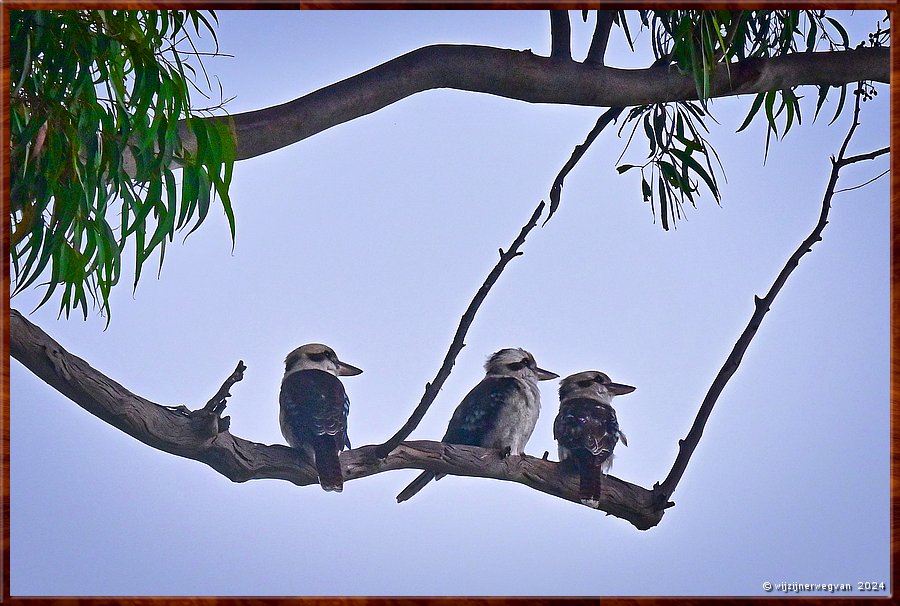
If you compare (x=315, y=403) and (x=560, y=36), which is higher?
(x=560, y=36)

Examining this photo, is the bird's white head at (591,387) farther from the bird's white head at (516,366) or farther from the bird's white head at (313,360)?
the bird's white head at (313,360)

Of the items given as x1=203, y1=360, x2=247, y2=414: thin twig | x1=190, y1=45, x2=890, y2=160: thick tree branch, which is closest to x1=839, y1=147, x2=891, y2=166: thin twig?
x1=190, y1=45, x2=890, y2=160: thick tree branch

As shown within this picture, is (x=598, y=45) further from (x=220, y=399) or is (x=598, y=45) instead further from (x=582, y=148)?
(x=220, y=399)

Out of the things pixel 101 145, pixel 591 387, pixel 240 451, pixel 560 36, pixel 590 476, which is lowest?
pixel 240 451

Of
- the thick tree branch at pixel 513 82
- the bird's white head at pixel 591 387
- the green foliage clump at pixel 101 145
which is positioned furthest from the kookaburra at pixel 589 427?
the green foliage clump at pixel 101 145

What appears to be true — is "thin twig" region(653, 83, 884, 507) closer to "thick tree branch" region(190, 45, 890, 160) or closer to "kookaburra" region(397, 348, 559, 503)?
"thick tree branch" region(190, 45, 890, 160)

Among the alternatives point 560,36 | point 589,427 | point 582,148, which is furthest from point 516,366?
point 560,36

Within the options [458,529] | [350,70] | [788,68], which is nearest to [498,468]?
[458,529]
